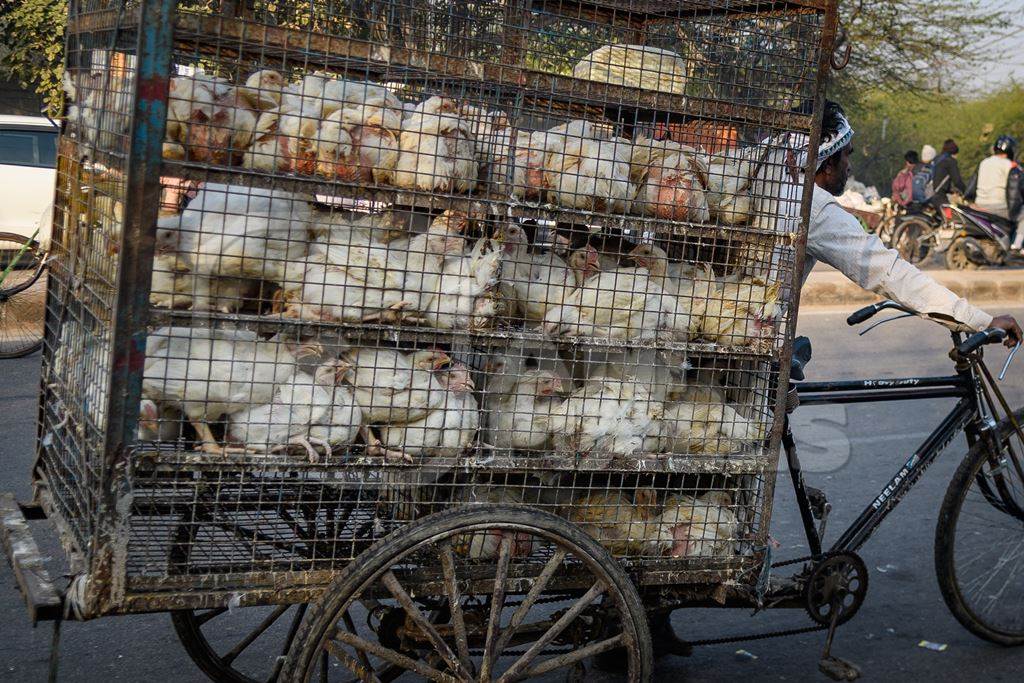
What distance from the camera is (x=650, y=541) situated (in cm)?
277

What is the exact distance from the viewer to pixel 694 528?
280cm

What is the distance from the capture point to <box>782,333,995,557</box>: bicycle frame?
134 inches

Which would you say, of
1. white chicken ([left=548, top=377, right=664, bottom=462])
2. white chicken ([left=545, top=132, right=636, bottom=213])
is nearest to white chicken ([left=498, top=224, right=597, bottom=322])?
white chicken ([left=545, top=132, right=636, bottom=213])

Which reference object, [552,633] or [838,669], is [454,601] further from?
[838,669]

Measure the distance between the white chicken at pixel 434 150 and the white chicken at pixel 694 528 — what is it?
1.05m

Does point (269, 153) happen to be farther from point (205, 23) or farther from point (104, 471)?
point (104, 471)

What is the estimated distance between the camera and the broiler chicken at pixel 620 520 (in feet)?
8.98

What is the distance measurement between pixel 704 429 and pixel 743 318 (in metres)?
0.32

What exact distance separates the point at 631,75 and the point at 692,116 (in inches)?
9.8

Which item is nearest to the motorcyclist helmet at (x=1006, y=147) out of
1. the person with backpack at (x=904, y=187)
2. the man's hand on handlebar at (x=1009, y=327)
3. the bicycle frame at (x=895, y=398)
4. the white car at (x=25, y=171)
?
the person with backpack at (x=904, y=187)

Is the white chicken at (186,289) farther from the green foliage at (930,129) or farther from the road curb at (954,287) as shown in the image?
the green foliage at (930,129)

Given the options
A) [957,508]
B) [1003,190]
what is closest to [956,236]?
[1003,190]

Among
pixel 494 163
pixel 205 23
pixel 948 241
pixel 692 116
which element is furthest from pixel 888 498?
pixel 948 241

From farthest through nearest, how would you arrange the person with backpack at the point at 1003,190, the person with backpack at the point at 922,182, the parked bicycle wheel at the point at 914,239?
the person with backpack at the point at 922,182
the person with backpack at the point at 1003,190
the parked bicycle wheel at the point at 914,239
